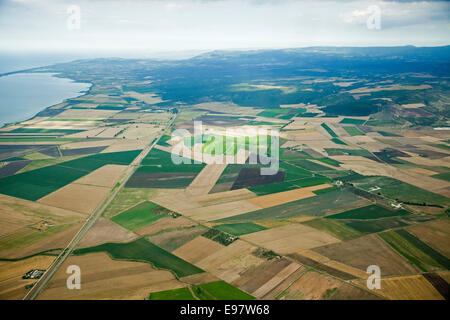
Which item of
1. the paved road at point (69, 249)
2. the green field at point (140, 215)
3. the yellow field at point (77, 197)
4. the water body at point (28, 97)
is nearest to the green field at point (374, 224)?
the green field at point (140, 215)

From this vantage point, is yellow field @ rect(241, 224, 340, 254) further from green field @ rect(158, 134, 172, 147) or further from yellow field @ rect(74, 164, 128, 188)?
green field @ rect(158, 134, 172, 147)

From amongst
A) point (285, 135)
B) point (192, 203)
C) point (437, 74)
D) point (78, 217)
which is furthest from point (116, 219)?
point (437, 74)

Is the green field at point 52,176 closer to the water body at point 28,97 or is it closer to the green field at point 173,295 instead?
the green field at point 173,295

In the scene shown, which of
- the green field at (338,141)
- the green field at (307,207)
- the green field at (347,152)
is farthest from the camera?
the green field at (338,141)

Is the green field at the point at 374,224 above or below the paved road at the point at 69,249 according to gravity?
above

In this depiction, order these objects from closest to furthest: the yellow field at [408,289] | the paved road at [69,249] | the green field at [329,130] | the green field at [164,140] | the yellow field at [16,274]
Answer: the yellow field at [408,289], the yellow field at [16,274], the paved road at [69,249], the green field at [164,140], the green field at [329,130]

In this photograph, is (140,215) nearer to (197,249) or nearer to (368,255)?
(197,249)

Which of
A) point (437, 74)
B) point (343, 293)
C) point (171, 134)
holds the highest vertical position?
point (437, 74)
